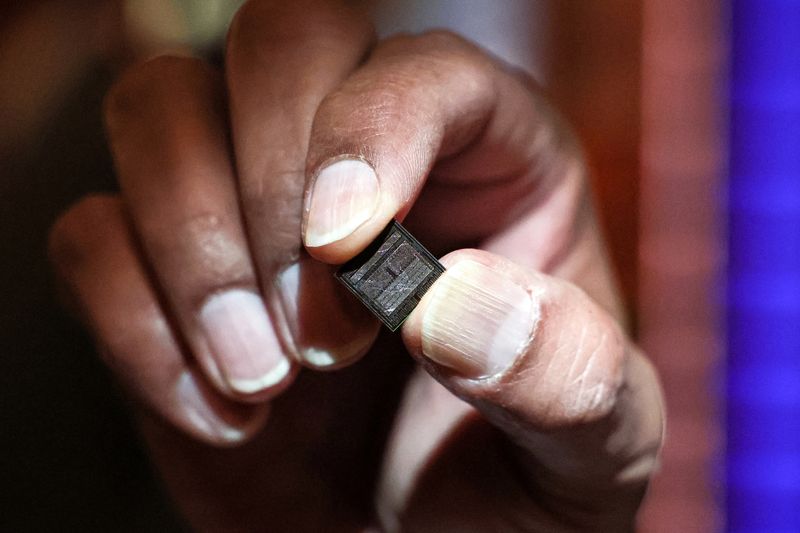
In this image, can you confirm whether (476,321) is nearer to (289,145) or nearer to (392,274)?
(392,274)

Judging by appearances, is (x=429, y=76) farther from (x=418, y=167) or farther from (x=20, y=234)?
(x=20, y=234)

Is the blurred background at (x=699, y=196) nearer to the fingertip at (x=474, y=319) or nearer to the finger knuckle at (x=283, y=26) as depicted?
the finger knuckle at (x=283, y=26)

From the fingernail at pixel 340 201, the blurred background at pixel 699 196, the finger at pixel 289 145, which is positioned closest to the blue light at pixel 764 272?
the blurred background at pixel 699 196

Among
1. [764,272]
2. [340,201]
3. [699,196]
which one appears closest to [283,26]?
[340,201]

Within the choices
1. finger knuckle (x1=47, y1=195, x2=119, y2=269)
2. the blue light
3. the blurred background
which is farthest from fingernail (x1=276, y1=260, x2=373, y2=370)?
the blue light

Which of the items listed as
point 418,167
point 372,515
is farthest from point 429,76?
point 372,515

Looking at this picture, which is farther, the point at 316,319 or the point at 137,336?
the point at 137,336
